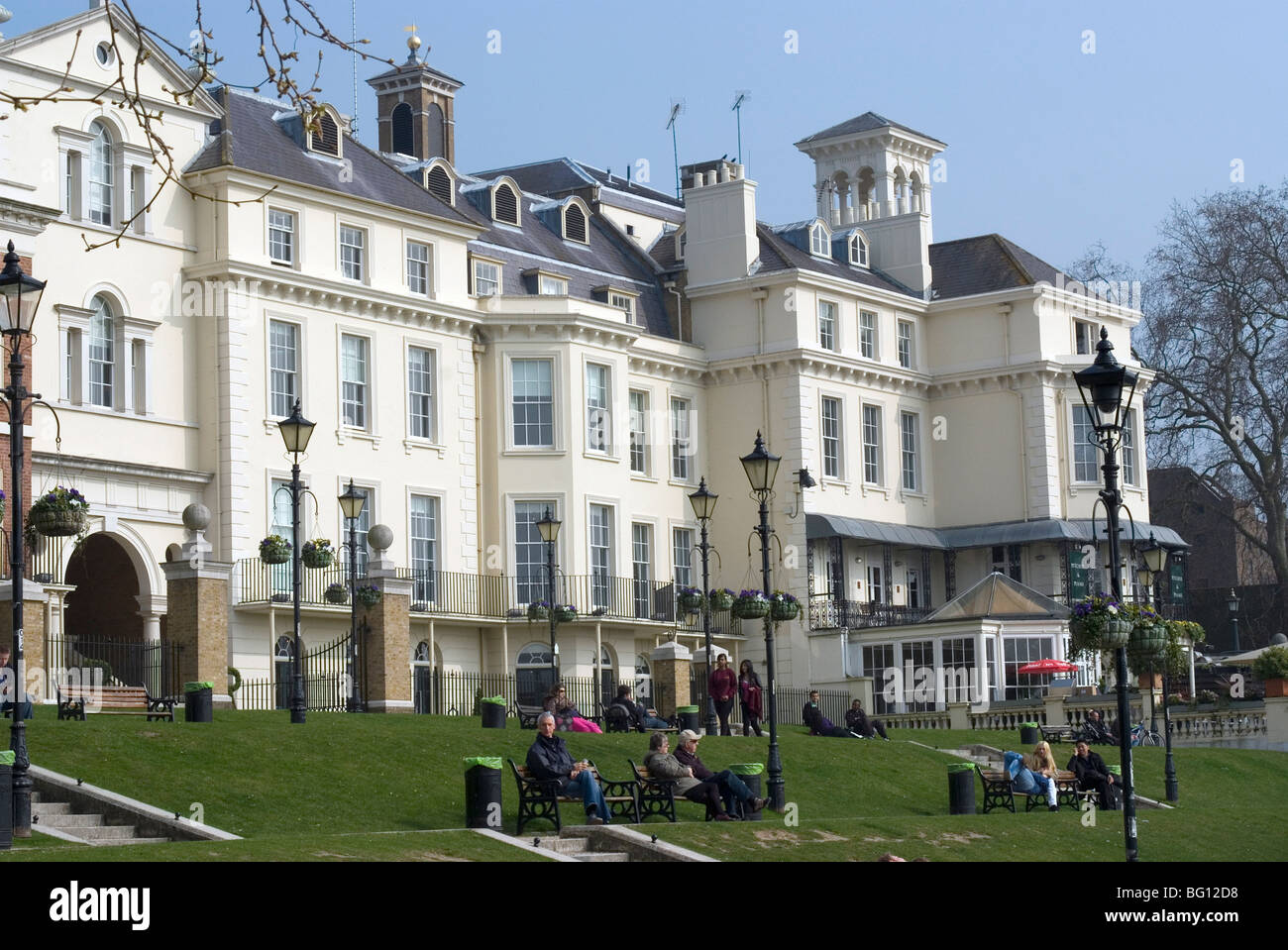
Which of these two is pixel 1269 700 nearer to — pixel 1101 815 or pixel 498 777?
pixel 1101 815

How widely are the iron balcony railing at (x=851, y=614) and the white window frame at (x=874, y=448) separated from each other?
3.39 meters

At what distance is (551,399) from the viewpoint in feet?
177

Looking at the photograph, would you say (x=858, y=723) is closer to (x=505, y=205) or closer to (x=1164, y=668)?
(x=1164, y=668)

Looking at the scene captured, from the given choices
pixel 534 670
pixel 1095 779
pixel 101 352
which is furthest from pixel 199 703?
pixel 534 670

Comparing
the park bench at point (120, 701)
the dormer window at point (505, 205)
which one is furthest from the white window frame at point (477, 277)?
the park bench at point (120, 701)

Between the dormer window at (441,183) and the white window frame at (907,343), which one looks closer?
the dormer window at (441,183)

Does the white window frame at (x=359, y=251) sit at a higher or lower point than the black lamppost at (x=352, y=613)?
higher

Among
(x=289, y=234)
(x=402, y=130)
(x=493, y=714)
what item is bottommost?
(x=493, y=714)

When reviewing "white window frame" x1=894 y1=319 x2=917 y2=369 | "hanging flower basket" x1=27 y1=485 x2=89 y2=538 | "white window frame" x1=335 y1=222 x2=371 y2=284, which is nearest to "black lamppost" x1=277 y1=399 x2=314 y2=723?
"hanging flower basket" x1=27 y1=485 x2=89 y2=538

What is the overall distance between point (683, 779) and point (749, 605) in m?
14.0

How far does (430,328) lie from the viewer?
171 feet

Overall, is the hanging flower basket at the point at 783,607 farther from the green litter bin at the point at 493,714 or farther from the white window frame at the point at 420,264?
the white window frame at the point at 420,264

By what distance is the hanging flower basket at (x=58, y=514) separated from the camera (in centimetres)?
3266
